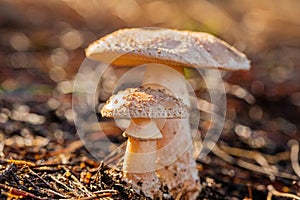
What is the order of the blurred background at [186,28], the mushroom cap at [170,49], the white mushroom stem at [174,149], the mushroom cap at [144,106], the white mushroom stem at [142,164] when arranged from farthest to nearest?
the blurred background at [186,28] → the white mushroom stem at [174,149] → the white mushroom stem at [142,164] → the mushroom cap at [170,49] → the mushroom cap at [144,106]

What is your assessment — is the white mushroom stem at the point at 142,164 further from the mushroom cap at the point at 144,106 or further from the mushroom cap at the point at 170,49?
the mushroom cap at the point at 170,49

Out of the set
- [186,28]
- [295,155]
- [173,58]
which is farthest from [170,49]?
[186,28]

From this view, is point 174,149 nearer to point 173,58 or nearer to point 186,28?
point 173,58

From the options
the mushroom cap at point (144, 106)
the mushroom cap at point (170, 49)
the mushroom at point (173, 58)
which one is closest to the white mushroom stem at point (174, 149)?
the mushroom at point (173, 58)

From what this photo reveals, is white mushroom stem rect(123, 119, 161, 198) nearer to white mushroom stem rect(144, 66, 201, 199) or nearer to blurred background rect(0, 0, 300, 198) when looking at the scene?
white mushroom stem rect(144, 66, 201, 199)

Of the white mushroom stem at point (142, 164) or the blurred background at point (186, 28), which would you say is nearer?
the white mushroom stem at point (142, 164)

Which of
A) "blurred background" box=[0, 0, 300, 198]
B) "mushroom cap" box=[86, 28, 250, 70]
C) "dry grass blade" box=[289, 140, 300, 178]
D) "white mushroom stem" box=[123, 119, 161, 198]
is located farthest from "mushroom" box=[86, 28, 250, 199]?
"dry grass blade" box=[289, 140, 300, 178]
